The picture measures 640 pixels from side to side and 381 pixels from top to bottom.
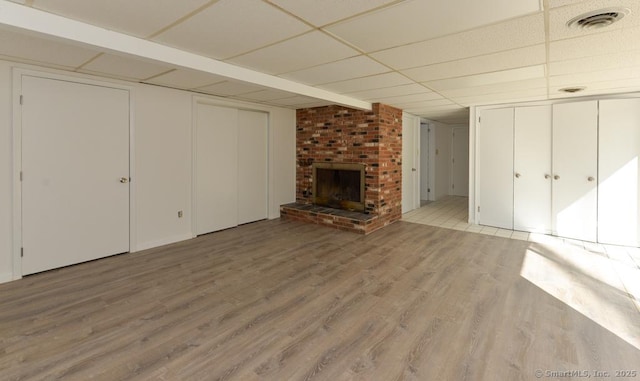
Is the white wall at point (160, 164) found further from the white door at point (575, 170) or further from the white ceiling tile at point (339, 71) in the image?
the white door at point (575, 170)

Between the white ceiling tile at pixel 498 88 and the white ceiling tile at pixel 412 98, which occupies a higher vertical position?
the white ceiling tile at pixel 412 98

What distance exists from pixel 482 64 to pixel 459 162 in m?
6.81

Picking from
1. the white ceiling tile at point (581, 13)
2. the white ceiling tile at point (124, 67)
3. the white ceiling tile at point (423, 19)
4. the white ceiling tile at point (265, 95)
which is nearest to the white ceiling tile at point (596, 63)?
the white ceiling tile at point (581, 13)

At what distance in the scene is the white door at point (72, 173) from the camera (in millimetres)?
3340

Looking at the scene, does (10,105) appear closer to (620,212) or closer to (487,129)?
(487,129)

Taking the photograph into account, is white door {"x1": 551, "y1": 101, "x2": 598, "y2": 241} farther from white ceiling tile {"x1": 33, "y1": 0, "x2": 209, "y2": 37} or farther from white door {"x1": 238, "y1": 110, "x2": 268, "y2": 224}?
white ceiling tile {"x1": 33, "y1": 0, "x2": 209, "y2": 37}

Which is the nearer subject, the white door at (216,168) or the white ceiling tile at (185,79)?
the white ceiling tile at (185,79)

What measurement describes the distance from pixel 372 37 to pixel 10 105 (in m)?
3.63

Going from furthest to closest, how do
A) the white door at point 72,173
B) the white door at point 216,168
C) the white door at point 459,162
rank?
the white door at point 459,162 → the white door at point 216,168 → the white door at point 72,173

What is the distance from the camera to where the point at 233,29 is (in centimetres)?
241

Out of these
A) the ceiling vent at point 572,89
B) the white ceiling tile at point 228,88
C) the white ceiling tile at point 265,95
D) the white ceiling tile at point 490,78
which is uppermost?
the white ceiling tile at point 265,95

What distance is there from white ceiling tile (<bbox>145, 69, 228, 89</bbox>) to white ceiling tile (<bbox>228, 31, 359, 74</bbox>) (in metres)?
0.59

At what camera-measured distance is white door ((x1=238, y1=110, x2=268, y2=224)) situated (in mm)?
5680

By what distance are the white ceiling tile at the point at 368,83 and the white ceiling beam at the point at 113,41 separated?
0.85 metres
